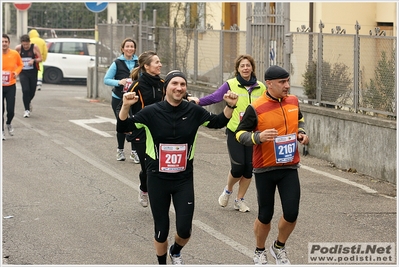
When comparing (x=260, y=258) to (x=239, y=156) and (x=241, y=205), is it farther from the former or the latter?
(x=241, y=205)

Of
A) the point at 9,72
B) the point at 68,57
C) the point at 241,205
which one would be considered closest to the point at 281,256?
the point at 241,205

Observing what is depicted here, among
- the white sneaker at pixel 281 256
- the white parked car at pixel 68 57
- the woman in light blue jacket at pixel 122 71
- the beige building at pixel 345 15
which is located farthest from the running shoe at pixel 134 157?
the white parked car at pixel 68 57

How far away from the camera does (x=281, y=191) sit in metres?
7.74

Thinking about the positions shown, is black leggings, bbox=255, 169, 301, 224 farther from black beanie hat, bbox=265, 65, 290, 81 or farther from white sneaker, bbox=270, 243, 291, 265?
black beanie hat, bbox=265, 65, 290, 81

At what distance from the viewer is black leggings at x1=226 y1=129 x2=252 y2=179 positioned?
9.89 meters

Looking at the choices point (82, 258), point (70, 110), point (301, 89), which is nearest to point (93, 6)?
point (70, 110)

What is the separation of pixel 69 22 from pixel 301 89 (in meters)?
25.3

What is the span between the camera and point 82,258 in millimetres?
8102

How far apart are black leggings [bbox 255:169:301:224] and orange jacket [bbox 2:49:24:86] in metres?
9.19

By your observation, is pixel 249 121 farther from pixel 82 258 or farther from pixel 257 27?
pixel 257 27

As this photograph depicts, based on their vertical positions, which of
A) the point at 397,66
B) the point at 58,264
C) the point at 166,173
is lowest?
the point at 58,264

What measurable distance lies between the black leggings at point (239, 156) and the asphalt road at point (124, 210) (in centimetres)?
52

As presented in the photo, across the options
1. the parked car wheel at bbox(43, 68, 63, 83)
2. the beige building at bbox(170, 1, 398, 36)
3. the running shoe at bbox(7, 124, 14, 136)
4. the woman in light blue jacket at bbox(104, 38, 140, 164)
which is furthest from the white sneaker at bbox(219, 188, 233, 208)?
the parked car wheel at bbox(43, 68, 63, 83)

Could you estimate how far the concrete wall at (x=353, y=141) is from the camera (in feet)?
40.7
